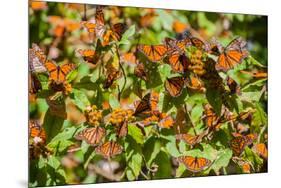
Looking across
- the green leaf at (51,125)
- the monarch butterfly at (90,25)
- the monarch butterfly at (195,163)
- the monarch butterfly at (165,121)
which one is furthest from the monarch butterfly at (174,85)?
the green leaf at (51,125)

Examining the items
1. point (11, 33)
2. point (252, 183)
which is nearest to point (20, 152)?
point (11, 33)

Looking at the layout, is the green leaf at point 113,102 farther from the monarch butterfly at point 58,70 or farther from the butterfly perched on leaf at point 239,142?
the butterfly perched on leaf at point 239,142

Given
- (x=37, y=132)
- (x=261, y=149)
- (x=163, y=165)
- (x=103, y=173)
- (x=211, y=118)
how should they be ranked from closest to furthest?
(x=37, y=132), (x=103, y=173), (x=163, y=165), (x=211, y=118), (x=261, y=149)

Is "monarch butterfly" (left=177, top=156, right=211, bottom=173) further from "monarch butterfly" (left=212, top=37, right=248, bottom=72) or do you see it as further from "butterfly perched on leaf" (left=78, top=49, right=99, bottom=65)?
"butterfly perched on leaf" (left=78, top=49, right=99, bottom=65)

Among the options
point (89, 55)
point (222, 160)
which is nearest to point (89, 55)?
point (89, 55)

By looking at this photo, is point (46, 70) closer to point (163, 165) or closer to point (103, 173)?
point (103, 173)

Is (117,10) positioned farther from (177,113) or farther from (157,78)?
(177,113)
